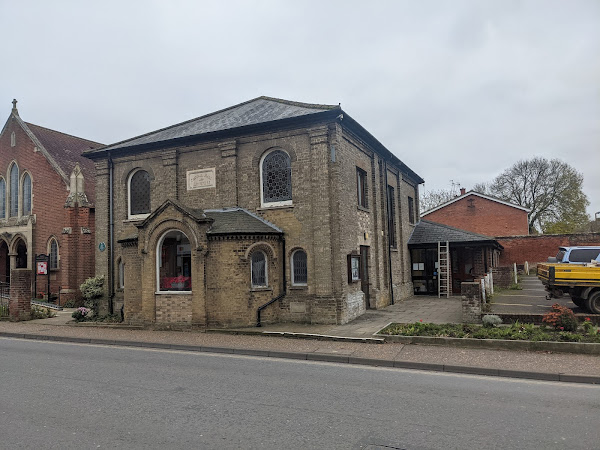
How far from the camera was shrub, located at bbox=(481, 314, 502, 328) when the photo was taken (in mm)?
11359

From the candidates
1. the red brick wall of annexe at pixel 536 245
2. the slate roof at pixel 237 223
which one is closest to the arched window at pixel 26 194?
the slate roof at pixel 237 223

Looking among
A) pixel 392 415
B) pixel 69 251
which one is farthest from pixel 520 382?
pixel 69 251

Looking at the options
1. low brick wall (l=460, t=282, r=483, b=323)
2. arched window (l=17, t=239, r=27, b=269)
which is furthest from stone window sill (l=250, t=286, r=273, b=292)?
arched window (l=17, t=239, r=27, b=269)

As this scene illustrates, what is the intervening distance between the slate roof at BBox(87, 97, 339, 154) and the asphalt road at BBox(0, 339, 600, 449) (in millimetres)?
8739

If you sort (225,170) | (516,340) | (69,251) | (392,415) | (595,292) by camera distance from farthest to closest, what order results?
(69,251) → (225,170) → (595,292) → (516,340) → (392,415)

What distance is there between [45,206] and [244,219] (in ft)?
48.8

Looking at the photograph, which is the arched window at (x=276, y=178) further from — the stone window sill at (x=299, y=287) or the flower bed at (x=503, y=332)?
the flower bed at (x=503, y=332)

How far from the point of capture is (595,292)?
13.6 metres

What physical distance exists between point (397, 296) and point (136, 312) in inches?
435

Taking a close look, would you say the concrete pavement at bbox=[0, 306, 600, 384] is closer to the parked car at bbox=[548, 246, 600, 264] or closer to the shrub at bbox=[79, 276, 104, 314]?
the shrub at bbox=[79, 276, 104, 314]

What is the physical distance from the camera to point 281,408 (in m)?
5.94

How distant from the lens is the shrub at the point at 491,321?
11359 millimetres

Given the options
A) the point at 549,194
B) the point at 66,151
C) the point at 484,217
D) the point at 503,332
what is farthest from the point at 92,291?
the point at 549,194

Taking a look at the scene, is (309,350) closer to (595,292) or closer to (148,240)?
(148,240)
